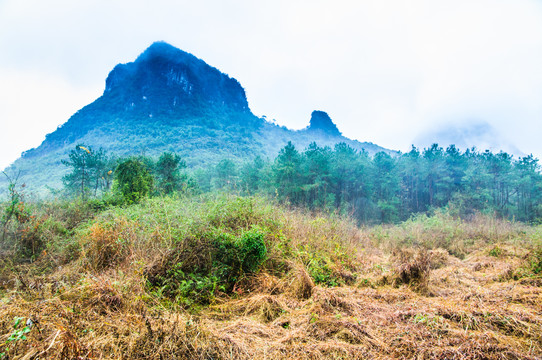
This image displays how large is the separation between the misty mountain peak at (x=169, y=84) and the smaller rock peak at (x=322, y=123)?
3315 cm

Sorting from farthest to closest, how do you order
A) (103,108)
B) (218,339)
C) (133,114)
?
(103,108)
(133,114)
(218,339)

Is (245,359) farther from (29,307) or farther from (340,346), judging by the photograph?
(29,307)

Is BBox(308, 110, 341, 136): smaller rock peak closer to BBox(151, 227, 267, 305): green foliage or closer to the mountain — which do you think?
the mountain

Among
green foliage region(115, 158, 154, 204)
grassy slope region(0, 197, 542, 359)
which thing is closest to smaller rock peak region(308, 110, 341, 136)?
green foliage region(115, 158, 154, 204)

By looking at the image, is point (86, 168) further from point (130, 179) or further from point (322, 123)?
point (322, 123)

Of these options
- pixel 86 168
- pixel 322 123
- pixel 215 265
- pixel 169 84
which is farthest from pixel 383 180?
pixel 169 84

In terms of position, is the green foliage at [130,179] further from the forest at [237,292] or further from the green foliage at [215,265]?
the green foliage at [215,265]

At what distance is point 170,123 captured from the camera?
72125 millimetres

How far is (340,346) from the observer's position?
2.20 metres

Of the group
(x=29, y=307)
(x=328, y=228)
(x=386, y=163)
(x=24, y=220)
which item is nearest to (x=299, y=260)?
(x=328, y=228)

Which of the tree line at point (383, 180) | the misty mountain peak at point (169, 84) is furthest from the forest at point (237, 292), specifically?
the misty mountain peak at point (169, 84)

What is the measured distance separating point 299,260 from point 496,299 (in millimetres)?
2958

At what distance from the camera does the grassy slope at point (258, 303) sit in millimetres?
2018

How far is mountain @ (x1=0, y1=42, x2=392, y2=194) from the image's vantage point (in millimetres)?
52125
